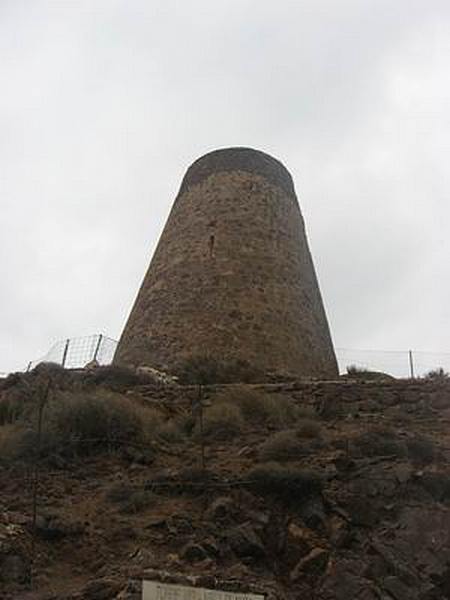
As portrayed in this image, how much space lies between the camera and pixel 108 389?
11719 millimetres

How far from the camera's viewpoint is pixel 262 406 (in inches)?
418

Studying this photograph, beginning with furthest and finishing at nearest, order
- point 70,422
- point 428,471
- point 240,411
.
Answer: point 240,411 → point 70,422 → point 428,471

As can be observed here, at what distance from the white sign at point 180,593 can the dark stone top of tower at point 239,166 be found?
1057cm

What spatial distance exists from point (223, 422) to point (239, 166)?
22.2 feet

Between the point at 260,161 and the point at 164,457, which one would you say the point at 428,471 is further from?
the point at 260,161

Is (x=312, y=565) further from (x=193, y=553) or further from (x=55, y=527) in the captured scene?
(x=55, y=527)

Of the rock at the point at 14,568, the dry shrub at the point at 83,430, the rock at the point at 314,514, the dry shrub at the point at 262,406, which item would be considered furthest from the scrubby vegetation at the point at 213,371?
the rock at the point at 14,568

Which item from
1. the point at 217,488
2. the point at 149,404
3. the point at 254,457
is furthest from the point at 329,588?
the point at 149,404

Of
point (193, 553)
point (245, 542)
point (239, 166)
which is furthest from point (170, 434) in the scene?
point (239, 166)

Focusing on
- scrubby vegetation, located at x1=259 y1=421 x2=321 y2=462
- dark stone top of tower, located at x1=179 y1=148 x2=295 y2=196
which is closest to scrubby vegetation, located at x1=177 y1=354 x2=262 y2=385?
scrubby vegetation, located at x1=259 y1=421 x2=321 y2=462

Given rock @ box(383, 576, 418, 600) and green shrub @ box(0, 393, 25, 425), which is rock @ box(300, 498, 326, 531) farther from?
green shrub @ box(0, 393, 25, 425)

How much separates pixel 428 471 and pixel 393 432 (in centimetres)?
124

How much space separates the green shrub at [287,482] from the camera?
25.1ft

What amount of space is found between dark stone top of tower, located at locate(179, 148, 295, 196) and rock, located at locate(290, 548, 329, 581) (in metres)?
9.77
